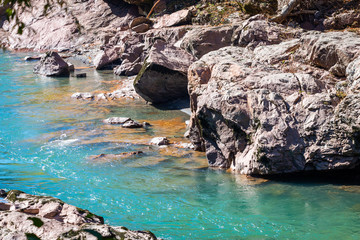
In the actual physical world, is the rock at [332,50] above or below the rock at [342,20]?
below

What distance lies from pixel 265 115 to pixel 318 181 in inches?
56.0

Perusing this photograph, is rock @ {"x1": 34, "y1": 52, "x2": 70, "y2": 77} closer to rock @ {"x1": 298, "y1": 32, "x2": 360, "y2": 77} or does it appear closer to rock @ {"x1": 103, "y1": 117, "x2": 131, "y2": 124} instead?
rock @ {"x1": 103, "y1": 117, "x2": 131, "y2": 124}

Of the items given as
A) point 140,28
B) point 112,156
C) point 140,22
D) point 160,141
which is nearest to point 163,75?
point 160,141

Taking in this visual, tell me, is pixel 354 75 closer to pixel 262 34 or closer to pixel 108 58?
pixel 262 34

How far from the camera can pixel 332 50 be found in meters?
8.09

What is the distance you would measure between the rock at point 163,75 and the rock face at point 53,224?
27.4ft

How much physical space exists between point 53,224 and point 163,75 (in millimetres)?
8928

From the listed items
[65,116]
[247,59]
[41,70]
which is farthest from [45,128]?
[41,70]

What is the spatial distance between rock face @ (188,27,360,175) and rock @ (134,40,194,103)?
3.26m

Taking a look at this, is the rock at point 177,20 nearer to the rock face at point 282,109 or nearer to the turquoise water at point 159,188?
the turquoise water at point 159,188

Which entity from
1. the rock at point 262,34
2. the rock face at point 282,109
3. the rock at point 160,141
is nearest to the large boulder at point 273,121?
the rock face at point 282,109

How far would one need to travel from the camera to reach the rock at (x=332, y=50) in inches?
310

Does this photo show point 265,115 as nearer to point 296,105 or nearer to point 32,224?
point 296,105

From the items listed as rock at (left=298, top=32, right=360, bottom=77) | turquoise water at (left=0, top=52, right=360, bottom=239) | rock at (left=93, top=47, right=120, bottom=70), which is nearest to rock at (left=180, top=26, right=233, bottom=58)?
turquoise water at (left=0, top=52, right=360, bottom=239)
